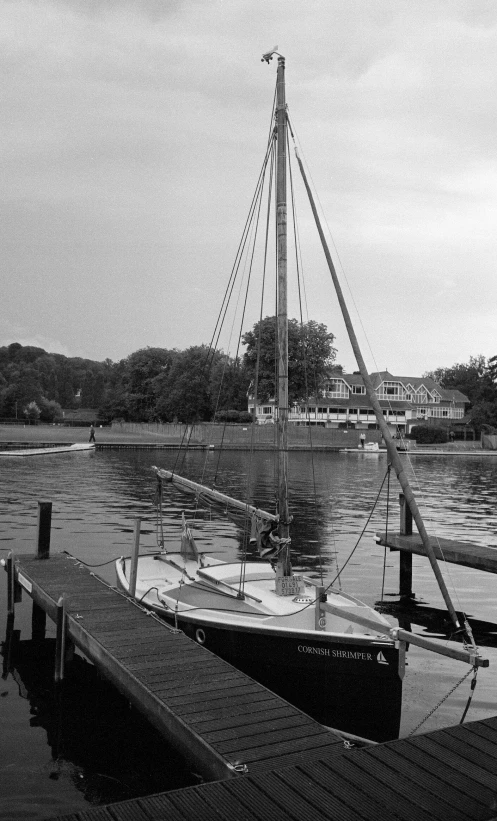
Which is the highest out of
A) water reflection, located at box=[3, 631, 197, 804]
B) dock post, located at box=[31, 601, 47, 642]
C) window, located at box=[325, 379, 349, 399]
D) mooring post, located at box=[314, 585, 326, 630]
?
window, located at box=[325, 379, 349, 399]

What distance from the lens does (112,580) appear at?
20.9 m

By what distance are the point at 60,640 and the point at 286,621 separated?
13.2 feet

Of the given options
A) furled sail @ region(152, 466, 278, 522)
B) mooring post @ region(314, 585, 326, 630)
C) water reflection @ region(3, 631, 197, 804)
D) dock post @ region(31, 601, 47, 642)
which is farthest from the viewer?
dock post @ region(31, 601, 47, 642)

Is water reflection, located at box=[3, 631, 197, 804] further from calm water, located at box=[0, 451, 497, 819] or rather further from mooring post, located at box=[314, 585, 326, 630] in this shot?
mooring post, located at box=[314, 585, 326, 630]

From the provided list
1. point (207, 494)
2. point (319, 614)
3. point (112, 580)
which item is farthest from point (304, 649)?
point (112, 580)

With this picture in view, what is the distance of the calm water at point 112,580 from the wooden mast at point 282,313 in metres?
1.89

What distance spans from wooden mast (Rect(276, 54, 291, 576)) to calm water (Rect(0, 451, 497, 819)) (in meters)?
1.89

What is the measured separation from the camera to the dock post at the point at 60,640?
1303cm

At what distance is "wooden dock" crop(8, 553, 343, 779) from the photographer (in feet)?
27.2

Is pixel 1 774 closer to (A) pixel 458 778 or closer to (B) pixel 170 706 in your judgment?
(B) pixel 170 706

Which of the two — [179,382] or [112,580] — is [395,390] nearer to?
[179,382]

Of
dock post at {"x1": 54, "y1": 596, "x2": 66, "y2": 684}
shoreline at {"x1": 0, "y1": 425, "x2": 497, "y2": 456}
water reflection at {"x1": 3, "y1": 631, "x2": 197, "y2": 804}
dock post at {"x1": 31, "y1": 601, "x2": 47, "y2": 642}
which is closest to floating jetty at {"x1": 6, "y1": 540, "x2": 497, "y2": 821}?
dock post at {"x1": 54, "y1": 596, "x2": 66, "y2": 684}

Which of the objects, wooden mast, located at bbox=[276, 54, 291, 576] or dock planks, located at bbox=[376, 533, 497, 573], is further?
dock planks, located at bbox=[376, 533, 497, 573]

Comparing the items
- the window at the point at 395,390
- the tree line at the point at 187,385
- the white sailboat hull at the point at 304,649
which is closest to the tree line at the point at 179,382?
the tree line at the point at 187,385
